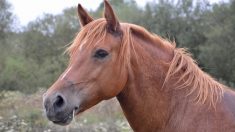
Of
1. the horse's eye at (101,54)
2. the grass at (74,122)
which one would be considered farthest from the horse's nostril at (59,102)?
the grass at (74,122)

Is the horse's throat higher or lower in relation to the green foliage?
higher

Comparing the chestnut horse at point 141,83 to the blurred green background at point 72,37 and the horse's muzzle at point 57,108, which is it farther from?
the blurred green background at point 72,37

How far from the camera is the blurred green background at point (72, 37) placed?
77.3ft

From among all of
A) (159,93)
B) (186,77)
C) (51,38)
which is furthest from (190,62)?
(51,38)

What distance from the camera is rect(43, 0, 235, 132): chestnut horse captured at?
3.66 meters

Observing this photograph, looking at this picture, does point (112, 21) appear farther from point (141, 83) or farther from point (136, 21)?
point (136, 21)

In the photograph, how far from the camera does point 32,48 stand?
29.3 meters

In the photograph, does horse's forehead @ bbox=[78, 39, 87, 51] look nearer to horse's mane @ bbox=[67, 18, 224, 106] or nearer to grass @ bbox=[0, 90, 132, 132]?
horse's mane @ bbox=[67, 18, 224, 106]

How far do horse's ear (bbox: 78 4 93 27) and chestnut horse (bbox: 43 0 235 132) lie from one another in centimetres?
12

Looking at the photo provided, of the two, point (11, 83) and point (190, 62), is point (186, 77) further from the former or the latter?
point (11, 83)

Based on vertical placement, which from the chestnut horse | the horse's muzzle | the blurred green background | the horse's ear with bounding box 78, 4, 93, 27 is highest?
the horse's ear with bounding box 78, 4, 93, 27

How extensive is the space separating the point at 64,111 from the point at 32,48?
26330 mm

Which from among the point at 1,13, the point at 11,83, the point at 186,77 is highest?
the point at 186,77

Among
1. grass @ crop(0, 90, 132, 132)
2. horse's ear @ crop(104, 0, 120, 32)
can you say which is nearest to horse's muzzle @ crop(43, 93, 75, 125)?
horse's ear @ crop(104, 0, 120, 32)
